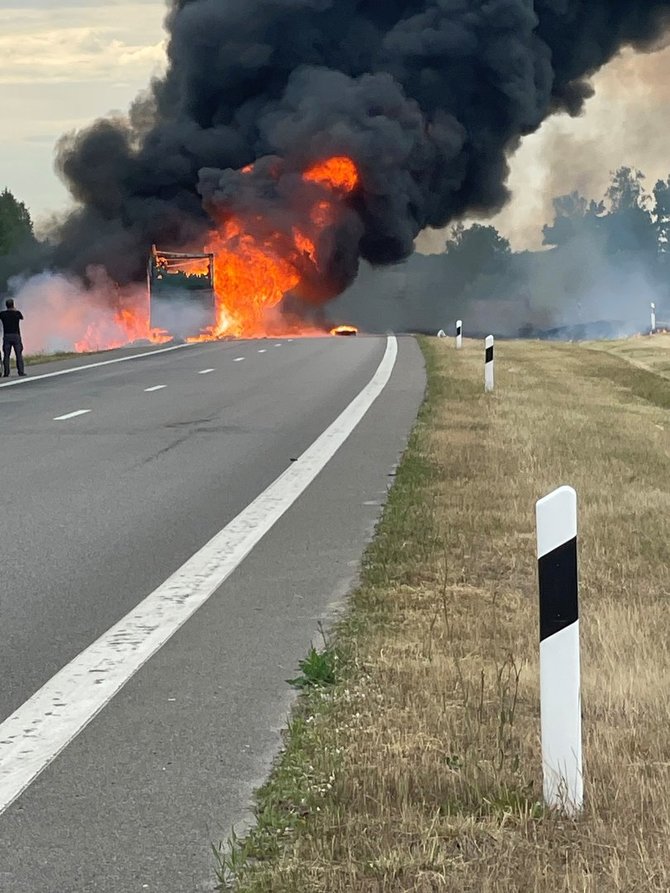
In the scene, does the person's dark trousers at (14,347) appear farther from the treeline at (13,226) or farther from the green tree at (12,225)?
the green tree at (12,225)

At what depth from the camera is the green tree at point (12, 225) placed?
123m

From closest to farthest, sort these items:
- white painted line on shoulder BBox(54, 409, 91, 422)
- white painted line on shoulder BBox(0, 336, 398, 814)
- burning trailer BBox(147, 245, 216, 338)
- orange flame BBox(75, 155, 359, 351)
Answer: white painted line on shoulder BBox(0, 336, 398, 814)
white painted line on shoulder BBox(54, 409, 91, 422)
burning trailer BBox(147, 245, 216, 338)
orange flame BBox(75, 155, 359, 351)

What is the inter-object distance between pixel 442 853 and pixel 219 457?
409 inches

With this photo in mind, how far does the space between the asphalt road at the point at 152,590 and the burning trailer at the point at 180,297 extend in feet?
125

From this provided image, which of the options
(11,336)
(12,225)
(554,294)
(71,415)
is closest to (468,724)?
(71,415)

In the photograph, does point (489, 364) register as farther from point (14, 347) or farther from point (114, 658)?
point (114, 658)

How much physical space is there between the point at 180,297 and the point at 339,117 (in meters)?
16.8

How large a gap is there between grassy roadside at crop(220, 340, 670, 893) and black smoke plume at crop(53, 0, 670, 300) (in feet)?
203

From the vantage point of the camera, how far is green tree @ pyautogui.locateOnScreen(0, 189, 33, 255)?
123 meters

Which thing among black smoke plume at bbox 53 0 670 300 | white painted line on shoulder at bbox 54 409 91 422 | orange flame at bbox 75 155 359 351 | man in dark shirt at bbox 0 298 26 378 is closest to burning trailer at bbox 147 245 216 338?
orange flame at bbox 75 155 359 351

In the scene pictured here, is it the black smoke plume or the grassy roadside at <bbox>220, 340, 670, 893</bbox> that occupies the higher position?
the black smoke plume

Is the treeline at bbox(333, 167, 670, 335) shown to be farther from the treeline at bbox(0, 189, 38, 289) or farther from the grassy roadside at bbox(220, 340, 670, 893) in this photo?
the grassy roadside at bbox(220, 340, 670, 893)

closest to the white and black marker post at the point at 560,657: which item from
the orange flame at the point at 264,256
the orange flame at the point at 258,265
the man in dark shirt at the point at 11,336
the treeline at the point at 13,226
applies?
the man in dark shirt at the point at 11,336

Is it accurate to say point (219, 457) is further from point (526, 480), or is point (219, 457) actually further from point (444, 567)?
point (444, 567)
